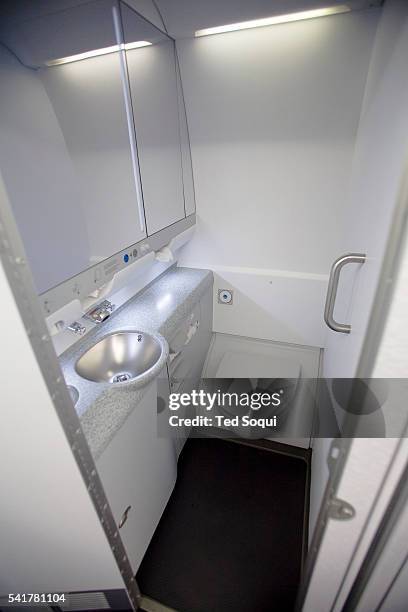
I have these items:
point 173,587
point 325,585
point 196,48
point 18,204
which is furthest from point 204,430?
point 196,48

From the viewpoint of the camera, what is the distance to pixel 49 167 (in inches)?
41.6

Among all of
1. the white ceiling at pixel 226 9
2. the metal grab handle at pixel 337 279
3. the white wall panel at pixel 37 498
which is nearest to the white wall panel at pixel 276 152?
the white ceiling at pixel 226 9

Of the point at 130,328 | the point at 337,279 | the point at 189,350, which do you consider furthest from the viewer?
the point at 189,350

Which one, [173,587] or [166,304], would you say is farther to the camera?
[166,304]

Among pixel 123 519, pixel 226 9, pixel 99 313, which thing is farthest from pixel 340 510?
pixel 226 9

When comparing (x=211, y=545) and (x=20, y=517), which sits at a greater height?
(x=20, y=517)

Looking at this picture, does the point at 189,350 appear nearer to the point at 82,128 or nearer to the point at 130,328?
the point at 130,328

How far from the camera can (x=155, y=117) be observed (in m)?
1.51

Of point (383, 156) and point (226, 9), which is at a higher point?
point (226, 9)

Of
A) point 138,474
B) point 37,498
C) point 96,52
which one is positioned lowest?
point 138,474

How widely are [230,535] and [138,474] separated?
75 cm

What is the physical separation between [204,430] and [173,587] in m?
0.91

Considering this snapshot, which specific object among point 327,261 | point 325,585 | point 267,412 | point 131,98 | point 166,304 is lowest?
point 267,412

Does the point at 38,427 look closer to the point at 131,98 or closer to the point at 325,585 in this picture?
the point at 325,585
